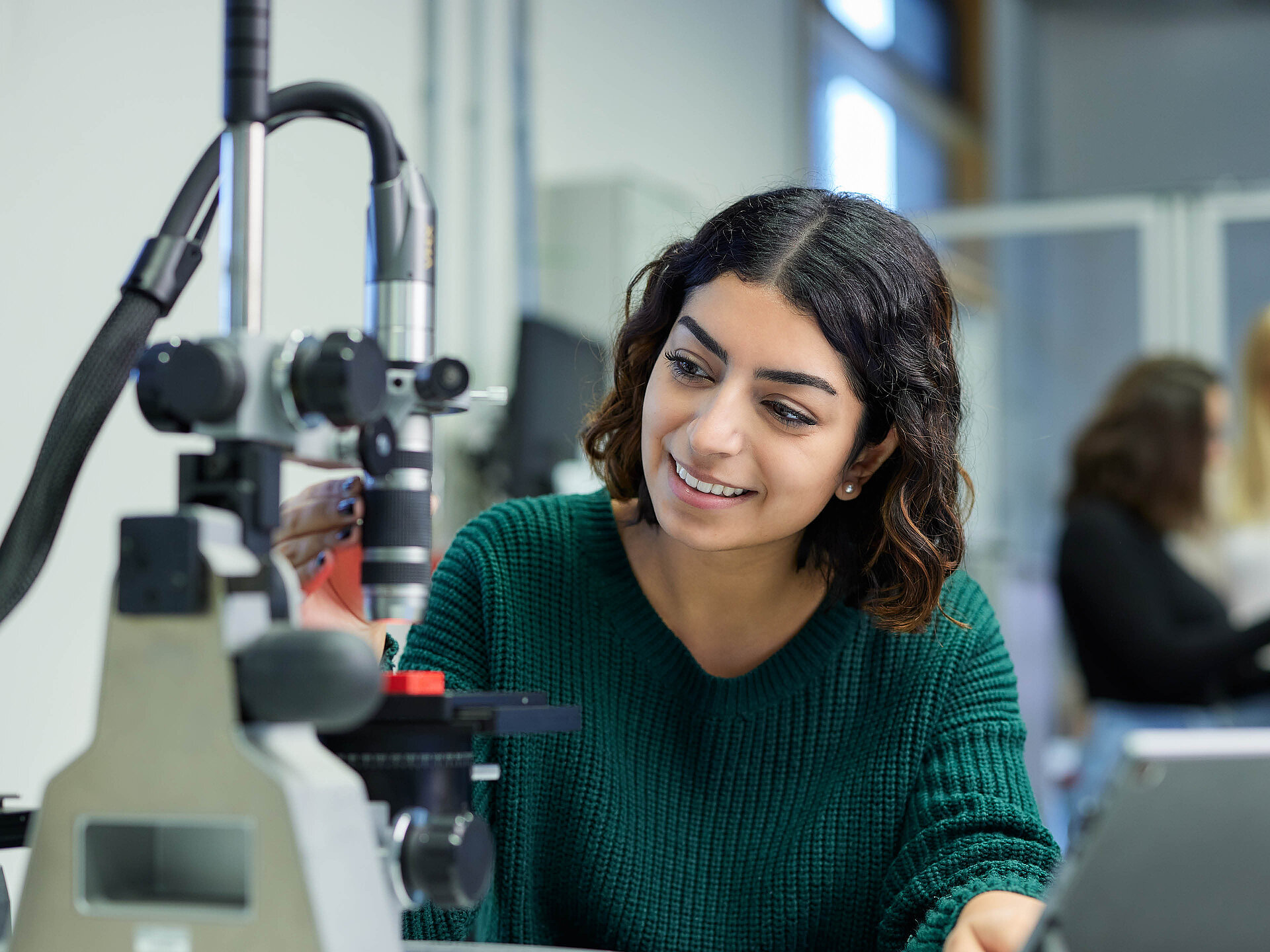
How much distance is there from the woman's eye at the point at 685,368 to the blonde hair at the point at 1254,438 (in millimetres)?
2295

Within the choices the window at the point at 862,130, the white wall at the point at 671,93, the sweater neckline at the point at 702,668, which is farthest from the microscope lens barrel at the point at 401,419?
the window at the point at 862,130

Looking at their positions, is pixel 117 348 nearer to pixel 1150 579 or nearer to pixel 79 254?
pixel 79 254

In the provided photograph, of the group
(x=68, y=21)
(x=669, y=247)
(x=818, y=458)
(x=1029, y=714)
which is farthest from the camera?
(x=1029, y=714)

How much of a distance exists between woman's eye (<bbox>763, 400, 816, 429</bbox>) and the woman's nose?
0.03 meters

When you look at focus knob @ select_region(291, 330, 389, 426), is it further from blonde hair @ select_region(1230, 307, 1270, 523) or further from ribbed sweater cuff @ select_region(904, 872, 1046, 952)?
blonde hair @ select_region(1230, 307, 1270, 523)

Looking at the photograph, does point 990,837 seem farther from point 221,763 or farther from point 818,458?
point 221,763

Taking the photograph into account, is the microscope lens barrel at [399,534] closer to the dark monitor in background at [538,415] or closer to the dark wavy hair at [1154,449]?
the dark monitor in background at [538,415]

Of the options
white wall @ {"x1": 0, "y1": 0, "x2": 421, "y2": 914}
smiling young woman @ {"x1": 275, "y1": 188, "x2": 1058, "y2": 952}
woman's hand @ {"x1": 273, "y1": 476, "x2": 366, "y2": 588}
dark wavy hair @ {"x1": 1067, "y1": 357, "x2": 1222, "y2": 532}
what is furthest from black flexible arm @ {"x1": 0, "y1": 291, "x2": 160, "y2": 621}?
dark wavy hair @ {"x1": 1067, "y1": 357, "x2": 1222, "y2": 532}

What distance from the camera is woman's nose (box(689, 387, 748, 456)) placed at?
110 centimetres

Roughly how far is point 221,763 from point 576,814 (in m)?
0.65

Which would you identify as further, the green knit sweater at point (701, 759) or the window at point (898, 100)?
the window at point (898, 100)

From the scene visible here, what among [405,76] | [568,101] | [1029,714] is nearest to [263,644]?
[405,76]

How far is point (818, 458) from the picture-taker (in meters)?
1.17

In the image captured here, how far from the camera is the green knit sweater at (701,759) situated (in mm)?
1174
